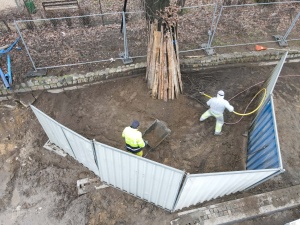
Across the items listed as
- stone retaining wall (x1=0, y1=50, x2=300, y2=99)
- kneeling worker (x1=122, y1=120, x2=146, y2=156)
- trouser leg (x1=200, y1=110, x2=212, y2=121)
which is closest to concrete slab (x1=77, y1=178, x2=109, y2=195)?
kneeling worker (x1=122, y1=120, x2=146, y2=156)

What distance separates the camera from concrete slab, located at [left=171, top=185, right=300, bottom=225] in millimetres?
5621

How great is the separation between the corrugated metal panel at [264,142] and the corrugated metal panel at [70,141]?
3.77 metres

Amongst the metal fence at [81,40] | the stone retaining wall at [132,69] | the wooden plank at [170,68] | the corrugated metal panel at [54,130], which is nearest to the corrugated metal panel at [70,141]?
the corrugated metal panel at [54,130]

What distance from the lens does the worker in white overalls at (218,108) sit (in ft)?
20.6

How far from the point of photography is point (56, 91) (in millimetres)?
7672

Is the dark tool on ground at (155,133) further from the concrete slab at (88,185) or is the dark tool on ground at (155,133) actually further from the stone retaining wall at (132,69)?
the stone retaining wall at (132,69)

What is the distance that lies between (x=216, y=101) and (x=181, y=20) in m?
4.16

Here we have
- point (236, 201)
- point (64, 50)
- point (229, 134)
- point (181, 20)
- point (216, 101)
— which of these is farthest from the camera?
point (181, 20)

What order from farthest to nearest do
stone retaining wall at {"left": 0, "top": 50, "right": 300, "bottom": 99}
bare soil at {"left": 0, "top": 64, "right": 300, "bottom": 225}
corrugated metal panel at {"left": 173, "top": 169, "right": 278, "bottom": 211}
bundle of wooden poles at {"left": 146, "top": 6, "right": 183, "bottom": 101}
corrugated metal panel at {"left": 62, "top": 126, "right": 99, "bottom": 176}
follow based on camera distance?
stone retaining wall at {"left": 0, "top": 50, "right": 300, "bottom": 99} < bundle of wooden poles at {"left": 146, "top": 6, "right": 183, "bottom": 101} < bare soil at {"left": 0, "top": 64, "right": 300, "bottom": 225} < corrugated metal panel at {"left": 62, "top": 126, "right": 99, "bottom": 176} < corrugated metal panel at {"left": 173, "top": 169, "right": 278, "bottom": 211}

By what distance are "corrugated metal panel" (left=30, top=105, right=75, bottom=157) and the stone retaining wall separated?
1.84 m

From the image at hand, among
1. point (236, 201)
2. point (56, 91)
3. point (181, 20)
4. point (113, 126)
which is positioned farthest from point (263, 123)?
point (56, 91)

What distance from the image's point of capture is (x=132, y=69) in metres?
7.84

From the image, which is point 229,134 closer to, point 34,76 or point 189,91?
point 189,91

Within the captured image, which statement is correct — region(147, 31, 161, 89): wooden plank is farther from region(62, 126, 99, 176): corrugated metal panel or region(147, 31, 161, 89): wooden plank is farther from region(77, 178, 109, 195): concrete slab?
region(77, 178, 109, 195): concrete slab
